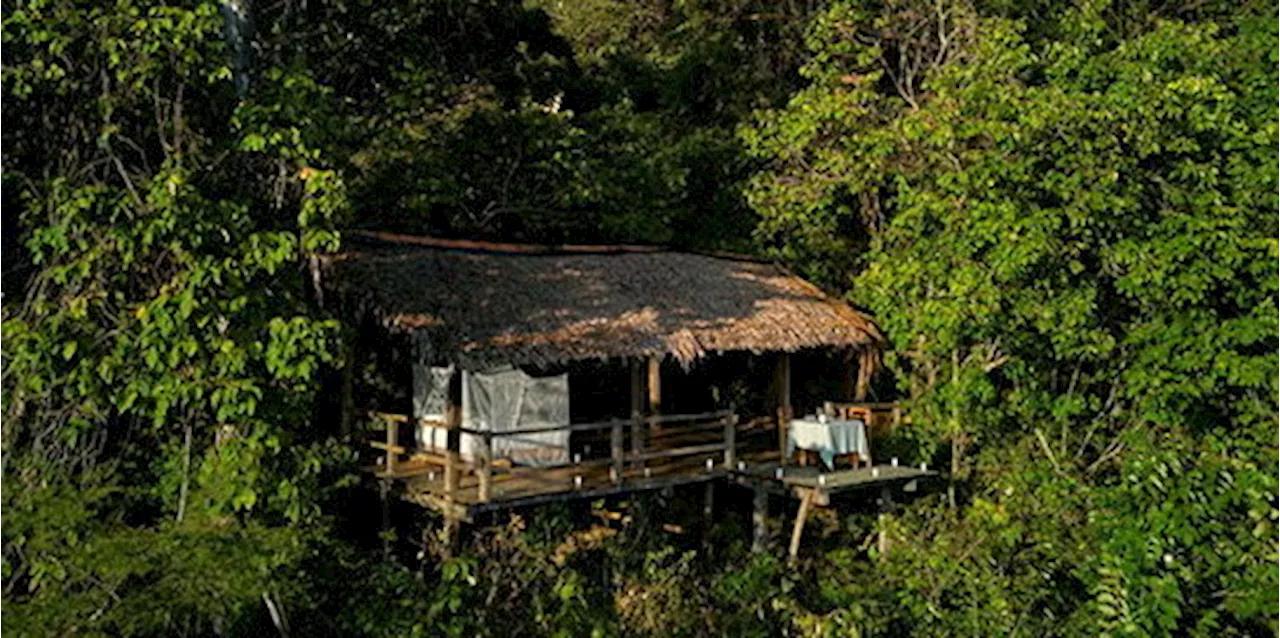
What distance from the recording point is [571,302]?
539 inches

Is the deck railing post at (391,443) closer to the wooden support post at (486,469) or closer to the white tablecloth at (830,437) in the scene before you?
the wooden support post at (486,469)

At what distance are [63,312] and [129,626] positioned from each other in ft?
9.74

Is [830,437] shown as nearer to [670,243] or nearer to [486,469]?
[486,469]

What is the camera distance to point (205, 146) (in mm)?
10672

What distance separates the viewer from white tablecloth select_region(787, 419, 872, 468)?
46.1 feet

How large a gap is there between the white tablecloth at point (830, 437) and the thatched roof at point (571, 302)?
107 centimetres

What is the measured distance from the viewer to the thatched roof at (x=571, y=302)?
12.2 meters

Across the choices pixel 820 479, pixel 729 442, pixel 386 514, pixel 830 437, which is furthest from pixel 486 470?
pixel 830 437

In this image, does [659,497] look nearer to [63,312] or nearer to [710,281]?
[710,281]

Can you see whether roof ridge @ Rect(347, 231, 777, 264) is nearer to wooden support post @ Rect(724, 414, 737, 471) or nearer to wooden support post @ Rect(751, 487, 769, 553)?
wooden support post @ Rect(724, 414, 737, 471)

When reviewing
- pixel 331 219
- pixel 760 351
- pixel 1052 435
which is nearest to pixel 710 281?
pixel 760 351

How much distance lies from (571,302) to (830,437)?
366cm

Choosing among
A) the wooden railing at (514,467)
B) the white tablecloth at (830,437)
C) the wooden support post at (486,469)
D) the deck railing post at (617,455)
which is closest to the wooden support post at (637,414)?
the wooden railing at (514,467)

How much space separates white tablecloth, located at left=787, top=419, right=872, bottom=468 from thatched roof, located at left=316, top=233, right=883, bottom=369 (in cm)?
107
